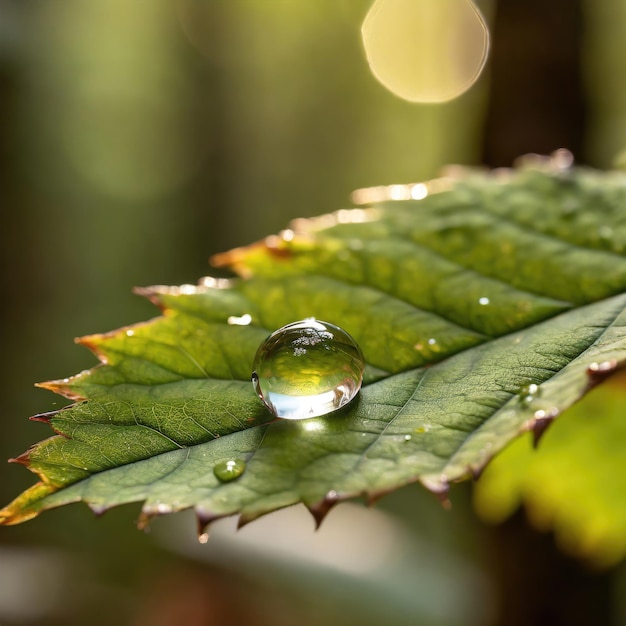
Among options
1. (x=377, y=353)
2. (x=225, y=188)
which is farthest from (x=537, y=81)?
(x=225, y=188)

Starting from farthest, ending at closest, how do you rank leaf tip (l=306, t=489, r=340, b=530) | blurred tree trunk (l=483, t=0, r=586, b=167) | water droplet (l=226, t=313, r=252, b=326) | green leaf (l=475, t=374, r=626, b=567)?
blurred tree trunk (l=483, t=0, r=586, b=167)
green leaf (l=475, t=374, r=626, b=567)
water droplet (l=226, t=313, r=252, b=326)
leaf tip (l=306, t=489, r=340, b=530)

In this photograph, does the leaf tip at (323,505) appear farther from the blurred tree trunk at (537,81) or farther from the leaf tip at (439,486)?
the blurred tree trunk at (537,81)

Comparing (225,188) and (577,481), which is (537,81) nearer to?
(577,481)

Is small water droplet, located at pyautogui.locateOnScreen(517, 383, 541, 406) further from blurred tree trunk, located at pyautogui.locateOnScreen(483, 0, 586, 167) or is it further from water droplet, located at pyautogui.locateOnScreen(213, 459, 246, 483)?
blurred tree trunk, located at pyautogui.locateOnScreen(483, 0, 586, 167)

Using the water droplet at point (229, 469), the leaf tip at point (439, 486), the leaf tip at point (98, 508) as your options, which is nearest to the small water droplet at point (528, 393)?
the leaf tip at point (439, 486)

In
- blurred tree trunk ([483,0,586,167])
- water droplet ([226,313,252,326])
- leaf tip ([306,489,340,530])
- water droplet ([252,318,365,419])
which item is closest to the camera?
leaf tip ([306,489,340,530])

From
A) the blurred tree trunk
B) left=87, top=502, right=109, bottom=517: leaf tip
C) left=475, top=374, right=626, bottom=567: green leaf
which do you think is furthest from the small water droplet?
the blurred tree trunk
